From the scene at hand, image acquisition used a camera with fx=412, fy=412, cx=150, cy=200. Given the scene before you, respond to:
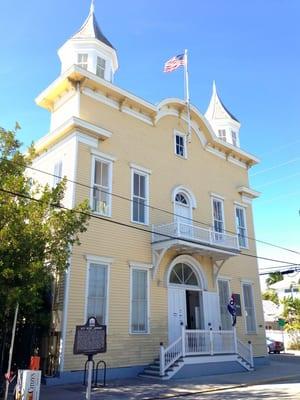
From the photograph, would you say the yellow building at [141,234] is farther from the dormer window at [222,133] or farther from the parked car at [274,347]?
the parked car at [274,347]

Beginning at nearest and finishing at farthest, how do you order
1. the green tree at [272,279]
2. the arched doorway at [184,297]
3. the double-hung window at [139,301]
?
the double-hung window at [139,301]
the arched doorway at [184,297]
the green tree at [272,279]

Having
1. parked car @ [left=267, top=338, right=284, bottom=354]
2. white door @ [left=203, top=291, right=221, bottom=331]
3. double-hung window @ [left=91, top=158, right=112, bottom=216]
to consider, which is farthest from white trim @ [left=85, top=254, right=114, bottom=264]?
parked car @ [left=267, top=338, right=284, bottom=354]

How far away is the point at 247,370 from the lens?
59.1ft

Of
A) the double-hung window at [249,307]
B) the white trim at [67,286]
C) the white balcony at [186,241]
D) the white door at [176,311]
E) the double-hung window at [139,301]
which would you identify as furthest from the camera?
the double-hung window at [249,307]

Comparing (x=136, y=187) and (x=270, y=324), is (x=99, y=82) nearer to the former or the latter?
(x=136, y=187)

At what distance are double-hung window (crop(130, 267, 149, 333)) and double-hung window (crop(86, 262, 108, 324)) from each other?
1.38 meters

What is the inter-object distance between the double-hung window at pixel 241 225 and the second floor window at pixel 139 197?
24.4 ft

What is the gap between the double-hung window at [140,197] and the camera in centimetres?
1780

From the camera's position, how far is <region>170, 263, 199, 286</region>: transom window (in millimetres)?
18625

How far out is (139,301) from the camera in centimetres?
1658

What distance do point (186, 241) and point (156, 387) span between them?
5.93m

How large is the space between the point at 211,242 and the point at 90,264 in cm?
585

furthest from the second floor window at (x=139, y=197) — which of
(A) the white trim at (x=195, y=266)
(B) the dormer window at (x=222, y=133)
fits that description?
(B) the dormer window at (x=222, y=133)

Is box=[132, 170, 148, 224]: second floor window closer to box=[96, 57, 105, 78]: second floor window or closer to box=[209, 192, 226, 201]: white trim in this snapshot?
box=[209, 192, 226, 201]: white trim
